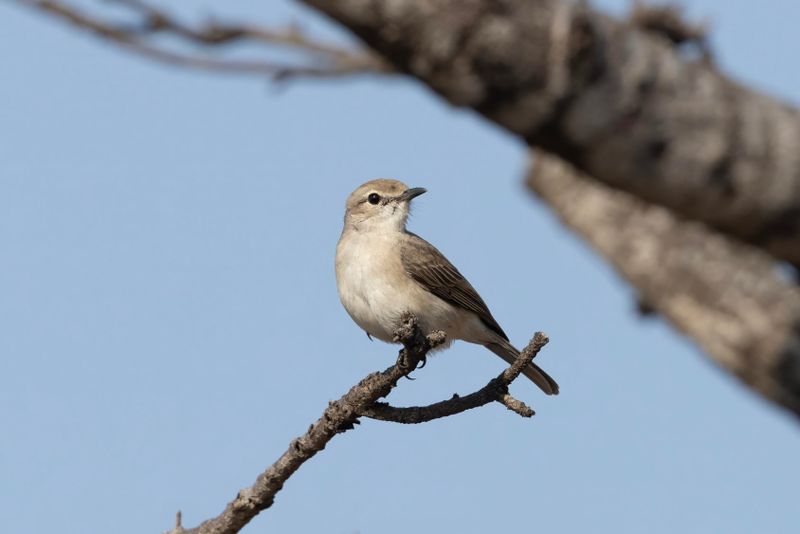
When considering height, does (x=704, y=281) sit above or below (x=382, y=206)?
below

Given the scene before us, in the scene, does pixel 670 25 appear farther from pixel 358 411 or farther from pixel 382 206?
pixel 382 206

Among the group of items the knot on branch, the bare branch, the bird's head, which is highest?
the bird's head

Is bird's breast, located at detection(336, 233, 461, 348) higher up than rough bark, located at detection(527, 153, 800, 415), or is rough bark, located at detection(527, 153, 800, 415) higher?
bird's breast, located at detection(336, 233, 461, 348)

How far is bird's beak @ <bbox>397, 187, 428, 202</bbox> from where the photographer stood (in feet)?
36.3

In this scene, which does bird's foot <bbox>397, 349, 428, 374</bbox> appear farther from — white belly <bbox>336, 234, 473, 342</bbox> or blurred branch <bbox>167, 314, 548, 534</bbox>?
white belly <bbox>336, 234, 473, 342</bbox>

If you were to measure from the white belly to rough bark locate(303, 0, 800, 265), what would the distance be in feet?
24.1

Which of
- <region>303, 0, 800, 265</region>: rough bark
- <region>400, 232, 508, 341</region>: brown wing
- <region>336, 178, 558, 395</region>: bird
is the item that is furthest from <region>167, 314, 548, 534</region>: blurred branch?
<region>303, 0, 800, 265</region>: rough bark

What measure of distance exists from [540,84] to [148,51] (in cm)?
188

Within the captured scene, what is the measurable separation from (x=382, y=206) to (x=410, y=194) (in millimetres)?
331

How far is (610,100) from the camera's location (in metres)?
2.32

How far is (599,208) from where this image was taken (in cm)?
334

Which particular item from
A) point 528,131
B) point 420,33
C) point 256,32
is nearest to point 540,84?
point 528,131

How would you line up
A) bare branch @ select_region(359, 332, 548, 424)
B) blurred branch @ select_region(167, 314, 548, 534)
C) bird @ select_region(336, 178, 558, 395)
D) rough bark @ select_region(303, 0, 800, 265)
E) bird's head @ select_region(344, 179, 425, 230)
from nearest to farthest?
rough bark @ select_region(303, 0, 800, 265) < blurred branch @ select_region(167, 314, 548, 534) < bare branch @ select_region(359, 332, 548, 424) < bird @ select_region(336, 178, 558, 395) < bird's head @ select_region(344, 179, 425, 230)

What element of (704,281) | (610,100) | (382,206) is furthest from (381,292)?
(610,100)
